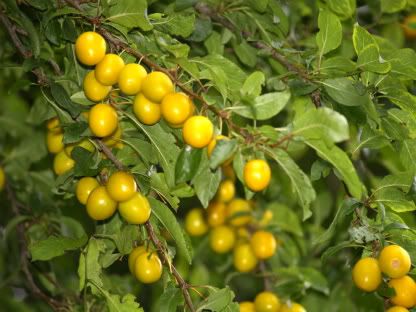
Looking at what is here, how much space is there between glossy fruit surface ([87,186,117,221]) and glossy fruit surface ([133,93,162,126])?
15 cm

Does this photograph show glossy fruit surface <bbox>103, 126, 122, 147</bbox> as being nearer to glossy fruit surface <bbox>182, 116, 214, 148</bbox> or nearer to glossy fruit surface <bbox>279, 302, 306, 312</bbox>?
glossy fruit surface <bbox>182, 116, 214, 148</bbox>

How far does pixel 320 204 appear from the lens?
1728 mm

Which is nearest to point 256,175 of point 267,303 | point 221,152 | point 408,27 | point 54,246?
point 221,152

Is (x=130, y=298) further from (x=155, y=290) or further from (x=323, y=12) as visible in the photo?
(x=155, y=290)

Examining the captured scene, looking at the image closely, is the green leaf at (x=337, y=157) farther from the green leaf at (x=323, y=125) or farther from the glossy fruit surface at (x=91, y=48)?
the glossy fruit surface at (x=91, y=48)

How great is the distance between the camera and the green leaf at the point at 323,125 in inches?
32.0

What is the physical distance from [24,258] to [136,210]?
1.79ft

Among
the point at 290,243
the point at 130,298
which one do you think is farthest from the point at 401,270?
the point at 290,243

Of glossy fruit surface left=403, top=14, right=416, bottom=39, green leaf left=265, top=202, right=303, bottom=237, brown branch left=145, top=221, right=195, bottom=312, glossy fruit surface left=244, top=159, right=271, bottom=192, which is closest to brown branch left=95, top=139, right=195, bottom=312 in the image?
brown branch left=145, top=221, right=195, bottom=312

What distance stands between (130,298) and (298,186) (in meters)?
0.35

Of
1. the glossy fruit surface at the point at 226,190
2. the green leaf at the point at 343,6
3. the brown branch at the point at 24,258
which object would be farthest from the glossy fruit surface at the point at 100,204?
the green leaf at the point at 343,6

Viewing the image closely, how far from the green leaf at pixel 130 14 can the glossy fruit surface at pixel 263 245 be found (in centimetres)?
69

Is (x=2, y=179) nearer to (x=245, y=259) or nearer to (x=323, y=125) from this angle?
(x=245, y=259)

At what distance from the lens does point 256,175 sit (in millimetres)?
845
